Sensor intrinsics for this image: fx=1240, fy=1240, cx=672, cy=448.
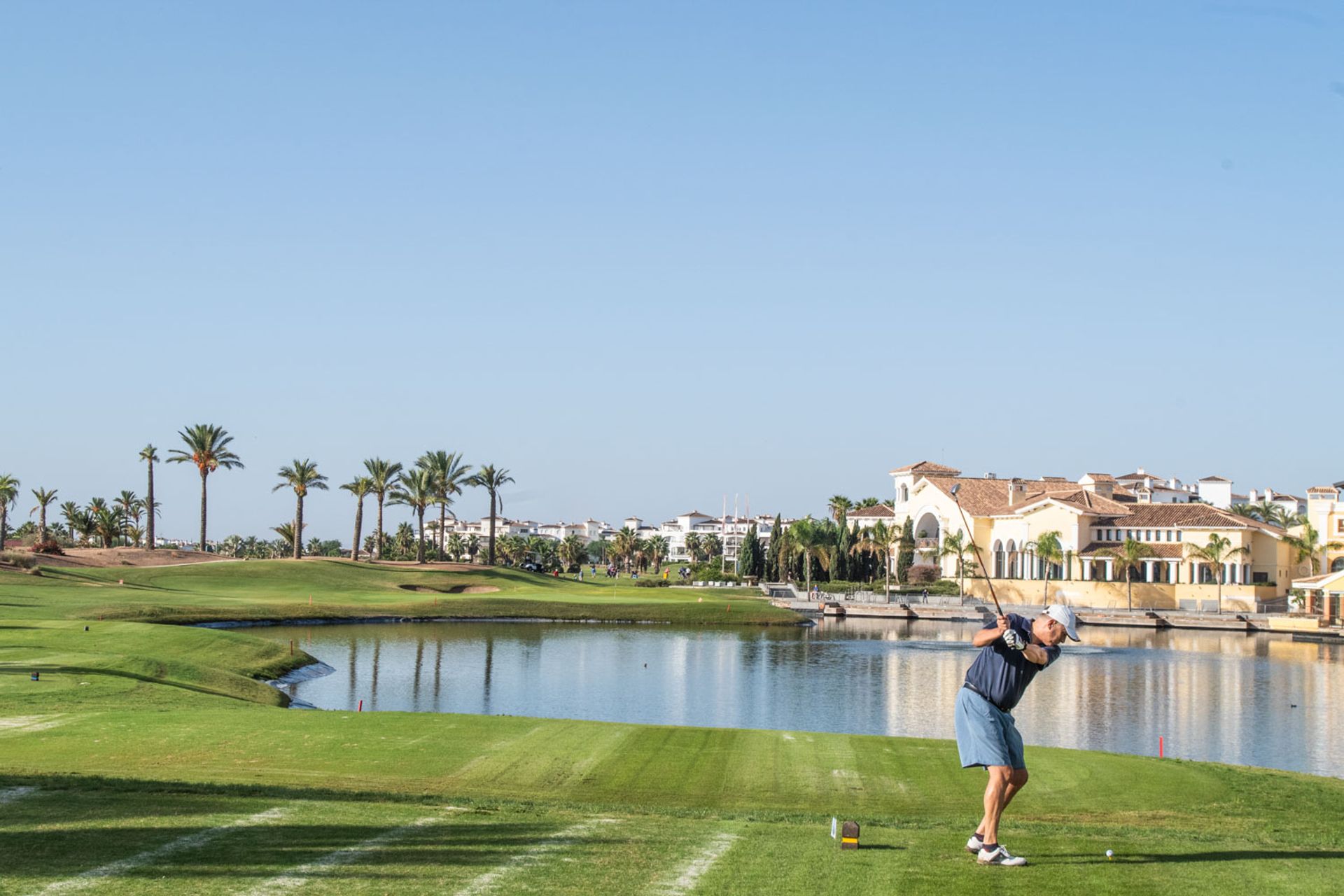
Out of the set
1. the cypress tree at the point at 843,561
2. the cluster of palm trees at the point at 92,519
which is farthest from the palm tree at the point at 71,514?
the cypress tree at the point at 843,561

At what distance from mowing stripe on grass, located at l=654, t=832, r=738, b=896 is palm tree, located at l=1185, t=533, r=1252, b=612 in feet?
336

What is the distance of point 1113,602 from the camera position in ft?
361

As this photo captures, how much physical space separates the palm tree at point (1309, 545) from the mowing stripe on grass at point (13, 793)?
11425 cm

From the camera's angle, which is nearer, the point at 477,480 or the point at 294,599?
the point at 294,599

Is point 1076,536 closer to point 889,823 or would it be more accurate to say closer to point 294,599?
point 294,599

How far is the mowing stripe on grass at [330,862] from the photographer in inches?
419

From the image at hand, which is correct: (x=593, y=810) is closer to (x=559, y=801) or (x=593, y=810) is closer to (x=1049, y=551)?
(x=559, y=801)

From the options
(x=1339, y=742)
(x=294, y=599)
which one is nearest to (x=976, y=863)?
(x=1339, y=742)

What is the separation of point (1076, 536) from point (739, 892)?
10887 centimetres

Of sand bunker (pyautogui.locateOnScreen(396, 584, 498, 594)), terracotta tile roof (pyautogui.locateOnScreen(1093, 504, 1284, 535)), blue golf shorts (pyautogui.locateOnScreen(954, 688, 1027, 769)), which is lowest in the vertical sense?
sand bunker (pyautogui.locateOnScreen(396, 584, 498, 594))

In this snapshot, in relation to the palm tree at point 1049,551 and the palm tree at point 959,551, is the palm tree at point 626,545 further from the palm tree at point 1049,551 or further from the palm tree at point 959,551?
the palm tree at point 1049,551

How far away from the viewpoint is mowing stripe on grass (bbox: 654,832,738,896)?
11023 mm

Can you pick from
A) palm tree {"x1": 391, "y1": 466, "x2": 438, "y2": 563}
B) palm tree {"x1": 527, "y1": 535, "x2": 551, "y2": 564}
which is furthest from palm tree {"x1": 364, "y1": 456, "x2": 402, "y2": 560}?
palm tree {"x1": 527, "y1": 535, "x2": 551, "y2": 564}

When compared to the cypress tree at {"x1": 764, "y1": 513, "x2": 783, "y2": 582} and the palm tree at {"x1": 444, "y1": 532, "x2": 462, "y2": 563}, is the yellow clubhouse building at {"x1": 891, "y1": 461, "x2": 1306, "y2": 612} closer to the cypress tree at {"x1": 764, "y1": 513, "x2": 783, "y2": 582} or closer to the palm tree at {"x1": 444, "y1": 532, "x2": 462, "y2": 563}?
the cypress tree at {"x1": 764, "y1": 513, "x2": 783, "y2": 582}
